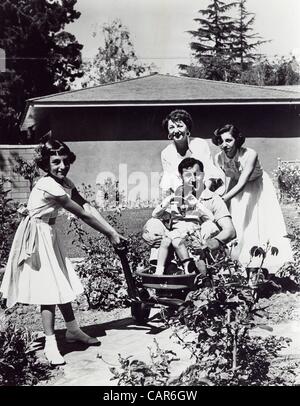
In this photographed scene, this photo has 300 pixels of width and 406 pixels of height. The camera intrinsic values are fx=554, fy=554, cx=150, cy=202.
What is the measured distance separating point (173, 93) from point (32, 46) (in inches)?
184

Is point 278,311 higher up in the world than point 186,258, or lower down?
lower down

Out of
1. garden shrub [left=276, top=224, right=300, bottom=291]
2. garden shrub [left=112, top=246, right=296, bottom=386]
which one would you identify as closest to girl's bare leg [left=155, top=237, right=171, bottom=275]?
garden shrub [left=112, top=246, right=296, bottom=386]

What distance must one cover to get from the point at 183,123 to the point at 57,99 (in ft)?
13.5

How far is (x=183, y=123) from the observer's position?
15.3 feet

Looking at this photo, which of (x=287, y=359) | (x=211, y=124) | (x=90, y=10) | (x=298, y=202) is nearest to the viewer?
(x=287, y=359)

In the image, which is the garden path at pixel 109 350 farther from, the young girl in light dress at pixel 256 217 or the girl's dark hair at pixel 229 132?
the girl's dark hair at pixel 229 132

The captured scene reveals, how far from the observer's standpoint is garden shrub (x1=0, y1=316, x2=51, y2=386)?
342 cm

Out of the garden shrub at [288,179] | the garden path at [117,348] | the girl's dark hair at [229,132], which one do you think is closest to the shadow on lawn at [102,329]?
the garden path at [117,348]

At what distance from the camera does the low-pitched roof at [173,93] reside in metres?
9.04

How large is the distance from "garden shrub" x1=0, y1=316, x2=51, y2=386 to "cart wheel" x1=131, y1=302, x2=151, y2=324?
1.06 meters

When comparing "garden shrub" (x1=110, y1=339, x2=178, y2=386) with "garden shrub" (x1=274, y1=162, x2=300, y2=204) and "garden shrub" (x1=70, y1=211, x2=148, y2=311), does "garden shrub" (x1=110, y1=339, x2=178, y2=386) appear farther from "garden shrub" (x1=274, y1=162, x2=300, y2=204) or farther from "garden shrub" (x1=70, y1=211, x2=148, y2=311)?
"garden shrub" (x1=274, y1=162, x2=300, y2=204)

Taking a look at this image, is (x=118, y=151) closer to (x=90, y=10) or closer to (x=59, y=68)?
(x=59, y=68)

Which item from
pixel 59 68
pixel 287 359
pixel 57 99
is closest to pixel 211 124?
pixel 57 99

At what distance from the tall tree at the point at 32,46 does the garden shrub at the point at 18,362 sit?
231 cm
